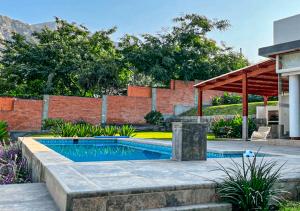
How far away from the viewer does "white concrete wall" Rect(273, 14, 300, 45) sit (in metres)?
14.1

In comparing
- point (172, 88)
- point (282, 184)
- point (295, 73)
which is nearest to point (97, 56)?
point (172, 88)

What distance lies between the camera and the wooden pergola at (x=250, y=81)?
1638 centimetres

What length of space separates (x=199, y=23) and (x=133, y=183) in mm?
29053

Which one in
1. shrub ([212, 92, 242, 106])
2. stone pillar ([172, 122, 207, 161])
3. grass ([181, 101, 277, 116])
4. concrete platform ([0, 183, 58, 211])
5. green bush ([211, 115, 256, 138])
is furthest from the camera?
shrub ([212, 92, 242, 106])

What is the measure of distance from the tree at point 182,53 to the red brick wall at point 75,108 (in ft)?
18.3

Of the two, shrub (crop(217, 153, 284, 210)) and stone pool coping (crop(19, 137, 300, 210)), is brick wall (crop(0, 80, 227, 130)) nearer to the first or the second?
stone pool coping (crop(19, 137, 300, 210))

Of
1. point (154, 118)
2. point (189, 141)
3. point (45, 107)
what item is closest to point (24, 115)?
point (45, 107)

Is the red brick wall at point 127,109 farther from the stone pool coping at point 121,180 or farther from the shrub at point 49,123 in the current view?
the stone pool coping at point 121,180

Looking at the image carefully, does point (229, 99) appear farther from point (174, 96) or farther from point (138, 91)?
point (138, 91)

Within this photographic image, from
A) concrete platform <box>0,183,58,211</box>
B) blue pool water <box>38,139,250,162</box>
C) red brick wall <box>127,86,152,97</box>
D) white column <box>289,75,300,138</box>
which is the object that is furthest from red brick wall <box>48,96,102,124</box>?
concrete platform <box>0,183,58,211</box>

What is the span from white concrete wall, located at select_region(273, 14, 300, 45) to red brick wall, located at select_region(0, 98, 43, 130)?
16.6 metres

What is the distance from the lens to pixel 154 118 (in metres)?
25.8

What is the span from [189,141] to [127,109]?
19.8 meters

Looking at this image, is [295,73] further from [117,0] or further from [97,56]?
[97,56]
